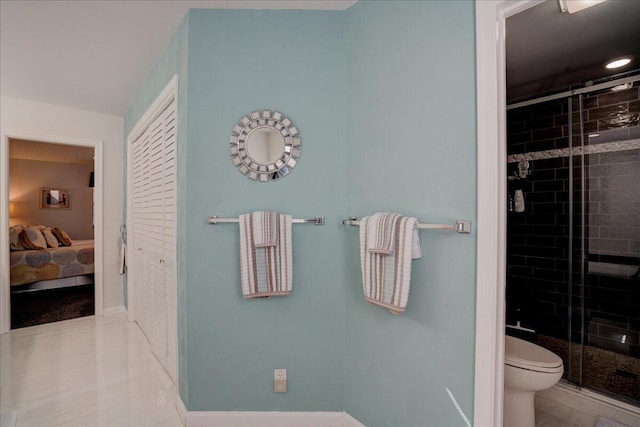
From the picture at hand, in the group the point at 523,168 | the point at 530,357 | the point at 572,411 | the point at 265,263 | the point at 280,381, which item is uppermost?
the point at 523,168

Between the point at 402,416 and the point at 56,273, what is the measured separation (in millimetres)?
5192

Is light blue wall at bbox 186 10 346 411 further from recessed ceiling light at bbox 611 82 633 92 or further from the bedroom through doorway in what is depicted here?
the bedroom through doorway

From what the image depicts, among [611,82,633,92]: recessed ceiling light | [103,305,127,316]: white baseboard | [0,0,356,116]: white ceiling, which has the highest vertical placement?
[0,0,356,116]: white ceiling

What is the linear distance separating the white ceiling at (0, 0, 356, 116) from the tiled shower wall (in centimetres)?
202

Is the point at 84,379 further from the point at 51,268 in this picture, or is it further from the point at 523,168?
the point at 523,168

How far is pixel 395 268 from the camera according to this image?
139 cm

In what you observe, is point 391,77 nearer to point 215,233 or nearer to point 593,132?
point 215,233

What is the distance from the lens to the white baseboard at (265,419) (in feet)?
5.93

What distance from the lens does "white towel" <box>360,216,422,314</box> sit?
1357 mm

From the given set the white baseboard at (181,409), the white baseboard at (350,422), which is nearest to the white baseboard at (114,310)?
the white baseboard at (181,409)

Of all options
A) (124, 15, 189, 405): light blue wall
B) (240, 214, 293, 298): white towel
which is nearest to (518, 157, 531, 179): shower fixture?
(240, 214, 293, 298): white towel

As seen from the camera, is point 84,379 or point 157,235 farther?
point 157,235

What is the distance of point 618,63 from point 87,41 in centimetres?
373

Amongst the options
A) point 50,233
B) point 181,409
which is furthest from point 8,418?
point 50,233
